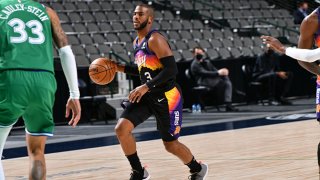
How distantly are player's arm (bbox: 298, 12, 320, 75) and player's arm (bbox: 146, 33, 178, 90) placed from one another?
4.50 feet

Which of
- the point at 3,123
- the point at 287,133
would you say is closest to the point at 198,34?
the point at 287,133

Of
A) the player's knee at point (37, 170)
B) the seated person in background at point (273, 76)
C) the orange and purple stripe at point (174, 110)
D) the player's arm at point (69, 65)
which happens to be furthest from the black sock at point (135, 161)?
the seated person in background at point (273, 76)

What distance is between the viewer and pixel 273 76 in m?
19.0

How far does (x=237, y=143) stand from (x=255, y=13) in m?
14.5

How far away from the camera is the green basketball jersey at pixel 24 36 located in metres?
4.96

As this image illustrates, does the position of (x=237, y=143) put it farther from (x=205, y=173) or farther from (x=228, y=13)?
(x=228, y=13)

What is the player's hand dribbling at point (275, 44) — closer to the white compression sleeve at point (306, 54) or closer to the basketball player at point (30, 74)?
the white compression sleeve at point (306, 54)

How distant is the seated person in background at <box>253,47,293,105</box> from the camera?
61.2 feet

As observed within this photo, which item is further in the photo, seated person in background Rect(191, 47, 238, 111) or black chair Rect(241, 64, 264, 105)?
black chair Rect(241, 64, 264, 105)

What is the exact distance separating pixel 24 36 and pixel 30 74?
24 centimetres

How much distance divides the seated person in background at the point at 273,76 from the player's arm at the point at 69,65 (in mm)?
13549

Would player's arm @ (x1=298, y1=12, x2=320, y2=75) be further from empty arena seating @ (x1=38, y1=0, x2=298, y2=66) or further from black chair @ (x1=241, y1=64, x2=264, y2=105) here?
black chair @ (x1=241, y1=64, x2=264, y2=105)

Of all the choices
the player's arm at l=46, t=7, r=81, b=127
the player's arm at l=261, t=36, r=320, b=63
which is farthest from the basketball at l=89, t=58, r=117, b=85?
the player's arm at l=46, t=7, r=81, b=127

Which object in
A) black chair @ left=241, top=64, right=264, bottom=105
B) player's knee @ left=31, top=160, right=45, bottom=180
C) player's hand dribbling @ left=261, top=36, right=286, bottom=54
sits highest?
player's hand dribbling @ left=261, top=36, right=286, bottom=54
